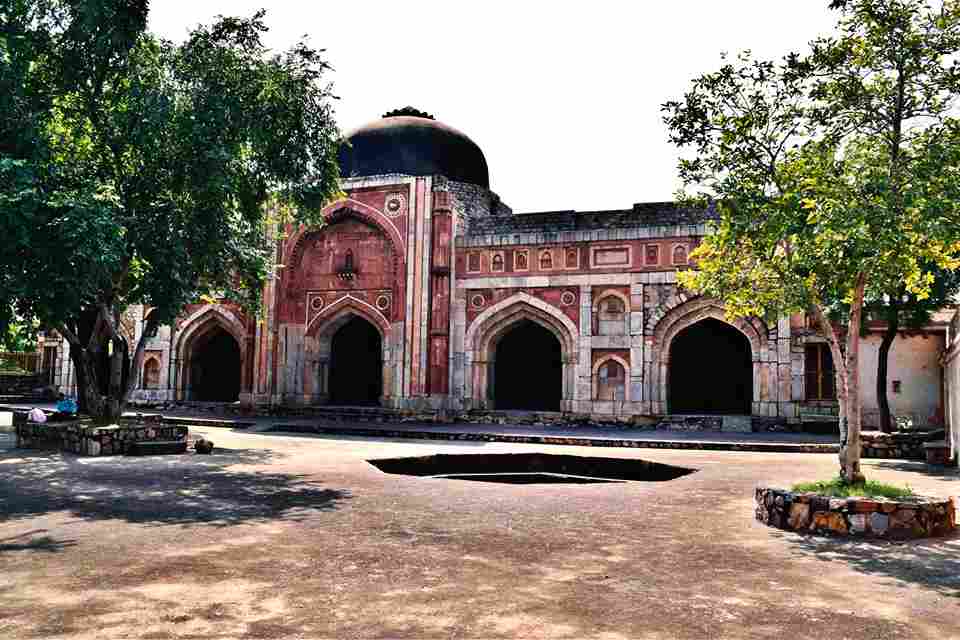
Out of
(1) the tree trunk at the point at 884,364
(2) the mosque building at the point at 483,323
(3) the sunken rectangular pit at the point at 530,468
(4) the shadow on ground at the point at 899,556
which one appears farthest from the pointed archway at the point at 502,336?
(4) the shadow on ground at the point at 899,556

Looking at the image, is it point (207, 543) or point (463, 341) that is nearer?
point (207, 543)

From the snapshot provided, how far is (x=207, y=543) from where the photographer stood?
5441mm

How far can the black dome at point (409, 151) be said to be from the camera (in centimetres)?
2238

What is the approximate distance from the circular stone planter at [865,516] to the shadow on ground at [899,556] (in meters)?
0.14

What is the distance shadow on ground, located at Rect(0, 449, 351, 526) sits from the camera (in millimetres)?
6609

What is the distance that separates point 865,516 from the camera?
248 inches

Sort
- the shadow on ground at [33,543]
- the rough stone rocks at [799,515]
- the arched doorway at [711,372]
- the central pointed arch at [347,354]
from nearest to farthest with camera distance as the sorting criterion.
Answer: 1. the shadow on ground at [33,543]
2. the rough stone rocks at [799,515]
3. the central pointed arch at [347,354]
4. the arched doorway at [711,372]

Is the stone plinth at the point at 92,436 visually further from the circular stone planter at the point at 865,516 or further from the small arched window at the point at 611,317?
the small arched window at the point at 611,317

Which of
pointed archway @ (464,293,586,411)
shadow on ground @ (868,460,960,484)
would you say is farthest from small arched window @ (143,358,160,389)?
shadow on ground @ (868,460,960,484)

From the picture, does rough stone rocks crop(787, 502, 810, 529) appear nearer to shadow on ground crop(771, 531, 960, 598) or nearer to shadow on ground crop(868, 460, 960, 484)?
shadow on ground crop(771, 531, 960, 598)

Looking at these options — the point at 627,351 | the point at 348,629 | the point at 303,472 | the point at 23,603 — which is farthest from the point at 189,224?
the point at 627,351

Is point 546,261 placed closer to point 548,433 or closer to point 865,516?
point 548,433

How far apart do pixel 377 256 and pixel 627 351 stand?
745 cm

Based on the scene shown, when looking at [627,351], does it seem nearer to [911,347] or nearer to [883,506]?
[911,347]
